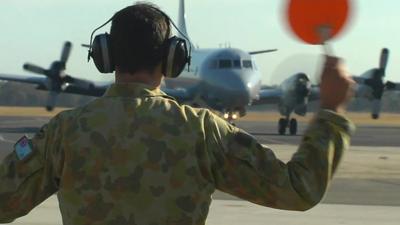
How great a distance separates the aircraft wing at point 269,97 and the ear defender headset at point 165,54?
40879 mm

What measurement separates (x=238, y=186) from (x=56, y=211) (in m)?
8.63

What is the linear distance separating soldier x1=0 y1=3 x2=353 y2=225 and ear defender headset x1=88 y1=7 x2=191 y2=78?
0.09m

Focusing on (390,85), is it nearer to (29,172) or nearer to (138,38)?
(138,38)

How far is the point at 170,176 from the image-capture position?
8.54 ft

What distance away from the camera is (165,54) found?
9.11 ft

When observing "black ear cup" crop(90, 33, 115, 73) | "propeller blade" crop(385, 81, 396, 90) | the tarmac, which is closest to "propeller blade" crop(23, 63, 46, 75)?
"propeller blade" crop(385, 81, 396, 90)

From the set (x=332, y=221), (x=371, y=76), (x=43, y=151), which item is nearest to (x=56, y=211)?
(x=332, y=221)

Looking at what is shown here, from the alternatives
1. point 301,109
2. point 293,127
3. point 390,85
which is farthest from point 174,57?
point 390,85

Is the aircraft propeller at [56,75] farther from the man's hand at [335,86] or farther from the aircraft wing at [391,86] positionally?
the man's hand at [335,86]

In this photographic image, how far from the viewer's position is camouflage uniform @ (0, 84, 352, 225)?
260 cm

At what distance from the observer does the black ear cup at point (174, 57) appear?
2785 mm

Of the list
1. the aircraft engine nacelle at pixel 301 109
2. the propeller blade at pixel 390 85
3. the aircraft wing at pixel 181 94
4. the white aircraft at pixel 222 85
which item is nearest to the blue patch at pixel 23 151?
the white aircraft at pixel 222 85

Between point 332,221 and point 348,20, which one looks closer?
point 348,20

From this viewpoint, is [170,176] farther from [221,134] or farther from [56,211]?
[56,211]
